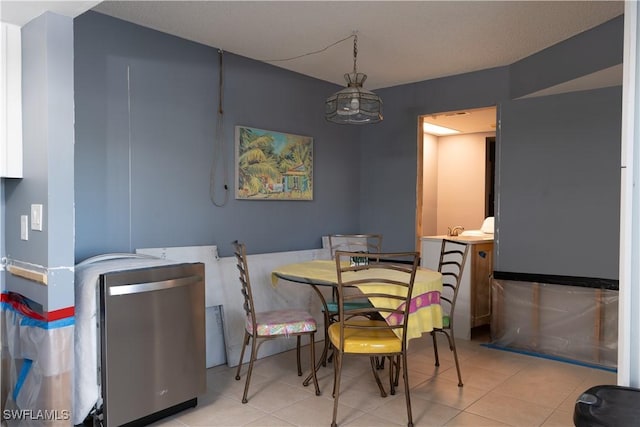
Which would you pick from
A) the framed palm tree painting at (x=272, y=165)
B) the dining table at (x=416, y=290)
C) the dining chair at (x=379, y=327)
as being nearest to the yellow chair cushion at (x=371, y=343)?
the dining chair at (x=379, y=327)

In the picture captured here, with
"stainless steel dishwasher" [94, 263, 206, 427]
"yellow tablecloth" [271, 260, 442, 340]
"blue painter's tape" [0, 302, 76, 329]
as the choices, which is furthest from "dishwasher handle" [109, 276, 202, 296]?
"yellow tablecloth" [271, 260, 442, 340]

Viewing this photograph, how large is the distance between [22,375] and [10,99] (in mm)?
→ 1412

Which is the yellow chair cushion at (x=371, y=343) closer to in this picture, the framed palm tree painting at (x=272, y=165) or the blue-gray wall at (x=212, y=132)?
the blue-gray wall at (x=212, y=132)

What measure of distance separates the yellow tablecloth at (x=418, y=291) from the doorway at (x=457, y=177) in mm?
3602

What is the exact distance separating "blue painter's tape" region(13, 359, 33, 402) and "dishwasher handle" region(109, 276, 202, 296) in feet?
1.81

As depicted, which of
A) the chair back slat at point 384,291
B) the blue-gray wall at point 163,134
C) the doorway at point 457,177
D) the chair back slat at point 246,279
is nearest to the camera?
the chair back slat at point 384,291

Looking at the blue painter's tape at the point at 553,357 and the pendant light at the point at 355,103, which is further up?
the pendant light at the point at 355,103

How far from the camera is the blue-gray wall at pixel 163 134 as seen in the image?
10.3 feet

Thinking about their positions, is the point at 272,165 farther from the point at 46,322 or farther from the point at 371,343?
the point at 46,322

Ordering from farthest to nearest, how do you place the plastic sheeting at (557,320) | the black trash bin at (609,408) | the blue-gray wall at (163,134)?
1. the plastic sheeting at (557,320)
2. the blue-gray wall at (163,134)
3. the black trash bin at (609,408)

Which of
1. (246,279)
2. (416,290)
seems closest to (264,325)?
(246,279)

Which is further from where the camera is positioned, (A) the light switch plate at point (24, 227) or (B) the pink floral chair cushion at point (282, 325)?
(B) the pink floral chair cushion at point (282, 325)

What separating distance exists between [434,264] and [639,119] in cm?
333

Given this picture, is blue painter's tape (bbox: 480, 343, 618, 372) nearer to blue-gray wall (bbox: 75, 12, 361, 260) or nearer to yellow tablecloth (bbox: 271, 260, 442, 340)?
yellow tablecloth (bbox: 271, 260, 442, 340)
